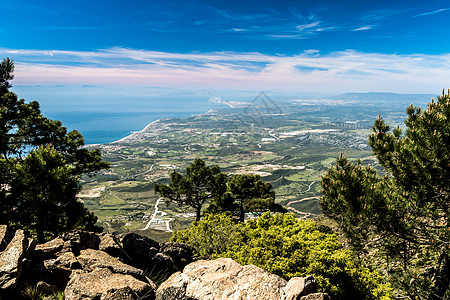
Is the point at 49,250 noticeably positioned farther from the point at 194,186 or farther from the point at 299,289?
the point at 194,186

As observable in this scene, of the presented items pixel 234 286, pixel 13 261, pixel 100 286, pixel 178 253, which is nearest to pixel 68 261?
pixel 13 261

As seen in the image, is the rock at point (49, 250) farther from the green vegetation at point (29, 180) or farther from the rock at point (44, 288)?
the green vegetation at point (29, 180)

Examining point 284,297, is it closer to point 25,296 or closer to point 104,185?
point 25,296

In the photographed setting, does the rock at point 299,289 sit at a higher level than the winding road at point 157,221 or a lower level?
higher

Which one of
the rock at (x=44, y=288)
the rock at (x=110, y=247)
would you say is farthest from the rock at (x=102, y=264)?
the rock at (x=44, y=288)

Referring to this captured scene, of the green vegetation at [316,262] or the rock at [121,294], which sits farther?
the green vegetation at [316,262]
